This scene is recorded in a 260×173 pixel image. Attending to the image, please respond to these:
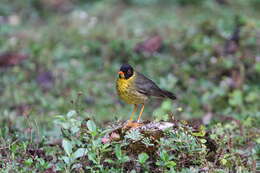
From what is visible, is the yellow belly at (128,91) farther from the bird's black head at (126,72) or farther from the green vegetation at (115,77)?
the green vegetation at (115,77)

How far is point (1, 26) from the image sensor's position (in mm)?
11812

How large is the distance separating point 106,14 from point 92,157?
27.4ft

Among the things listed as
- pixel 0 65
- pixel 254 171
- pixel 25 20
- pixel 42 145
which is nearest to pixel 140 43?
pixel 0 65

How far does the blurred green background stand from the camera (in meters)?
8.68

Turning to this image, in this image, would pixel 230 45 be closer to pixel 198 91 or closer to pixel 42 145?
pixel 198 91

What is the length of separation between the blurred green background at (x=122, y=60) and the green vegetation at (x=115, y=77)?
0.07 feet

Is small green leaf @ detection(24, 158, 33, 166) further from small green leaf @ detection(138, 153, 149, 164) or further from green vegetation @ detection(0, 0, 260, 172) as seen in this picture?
small green leaf @ detection(138, 153, 149, 164)

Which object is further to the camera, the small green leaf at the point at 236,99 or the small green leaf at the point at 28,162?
the small green leaf at the point at 236,99

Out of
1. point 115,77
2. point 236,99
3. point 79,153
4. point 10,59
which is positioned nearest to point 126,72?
point 79,153

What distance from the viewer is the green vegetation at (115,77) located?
4.91 meters

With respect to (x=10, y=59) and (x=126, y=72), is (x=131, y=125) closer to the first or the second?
(x=126, y=72)

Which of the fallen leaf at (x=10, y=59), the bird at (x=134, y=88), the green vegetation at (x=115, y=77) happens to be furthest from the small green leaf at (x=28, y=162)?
the fallen leaf at (x=10, y=59)

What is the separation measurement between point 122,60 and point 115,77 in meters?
0.65

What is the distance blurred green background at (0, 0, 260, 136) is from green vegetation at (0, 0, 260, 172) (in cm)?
2
